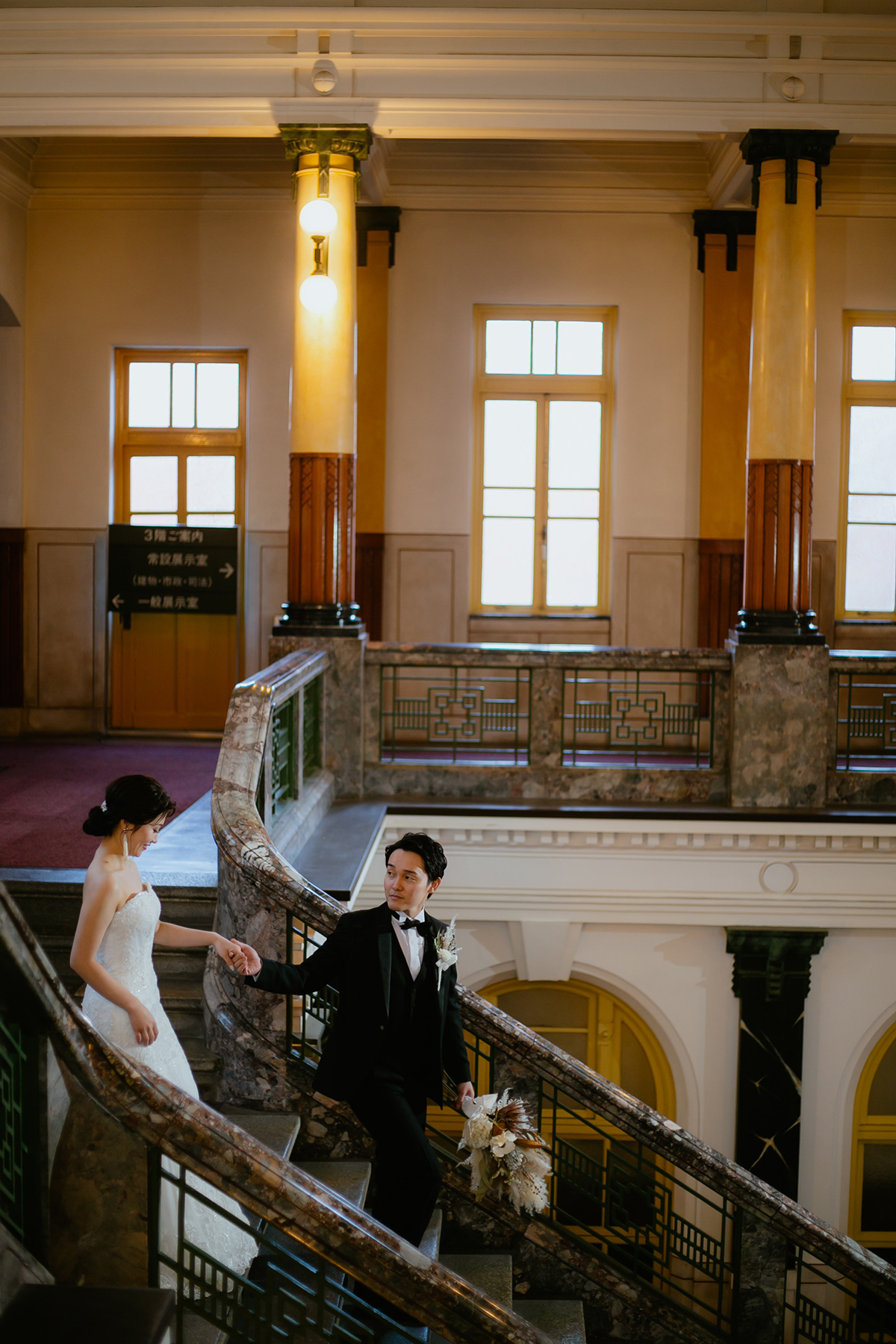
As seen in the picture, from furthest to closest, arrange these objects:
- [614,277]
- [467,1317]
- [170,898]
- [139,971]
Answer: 1. [614,277]
2. [170,898]
3. [139,971]
4. [467,1317]

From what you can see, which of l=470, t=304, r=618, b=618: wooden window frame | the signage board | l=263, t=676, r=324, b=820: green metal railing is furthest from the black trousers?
the signage board

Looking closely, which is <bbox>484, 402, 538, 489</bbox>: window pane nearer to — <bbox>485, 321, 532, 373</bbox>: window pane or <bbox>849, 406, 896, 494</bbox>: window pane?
<bbox>485, 321, 532, 373</bbox>: window pane

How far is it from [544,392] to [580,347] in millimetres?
440

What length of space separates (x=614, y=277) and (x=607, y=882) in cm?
450

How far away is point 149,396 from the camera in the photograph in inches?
349

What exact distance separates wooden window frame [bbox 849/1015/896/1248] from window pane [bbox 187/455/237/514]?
5.89 metres

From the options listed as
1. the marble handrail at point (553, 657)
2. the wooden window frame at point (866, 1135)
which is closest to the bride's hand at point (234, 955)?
the marble handrail at point (553, 657)

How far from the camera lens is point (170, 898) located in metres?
4.67

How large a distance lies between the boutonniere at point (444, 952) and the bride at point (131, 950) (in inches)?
22.9

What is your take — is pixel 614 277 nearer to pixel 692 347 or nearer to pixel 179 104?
pixel 692 347

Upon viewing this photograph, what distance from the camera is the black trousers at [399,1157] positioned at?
3.26m

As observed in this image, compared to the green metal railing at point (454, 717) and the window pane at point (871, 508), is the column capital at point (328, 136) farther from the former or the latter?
the window pane at point (871, 508)

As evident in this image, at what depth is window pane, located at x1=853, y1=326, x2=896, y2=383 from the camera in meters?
8.55

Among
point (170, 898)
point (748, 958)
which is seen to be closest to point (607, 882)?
point (748, 958)
